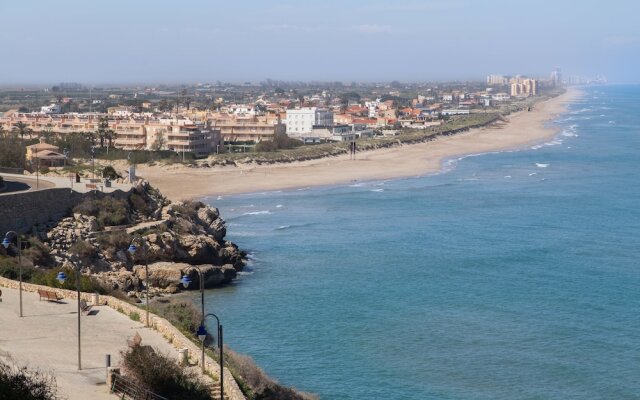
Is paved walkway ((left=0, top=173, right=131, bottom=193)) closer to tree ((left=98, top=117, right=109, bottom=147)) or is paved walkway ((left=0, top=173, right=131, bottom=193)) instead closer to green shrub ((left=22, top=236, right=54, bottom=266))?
green shrub ((left=22, top=236, right=54, bottom=266))

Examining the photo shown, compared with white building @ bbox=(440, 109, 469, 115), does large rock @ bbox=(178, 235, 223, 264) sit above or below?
below

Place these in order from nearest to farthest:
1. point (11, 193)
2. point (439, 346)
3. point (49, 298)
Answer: point (49, 298) < point (439, 346) < point (11, 193)

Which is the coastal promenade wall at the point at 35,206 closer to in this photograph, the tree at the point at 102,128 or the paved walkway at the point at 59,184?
the paved walkway at the point at 59,184

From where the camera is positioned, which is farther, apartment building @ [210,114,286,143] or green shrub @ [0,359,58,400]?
apartment building @ [210,114,286,143]

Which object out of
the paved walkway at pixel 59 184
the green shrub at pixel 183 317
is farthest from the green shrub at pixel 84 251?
the green shrub at pixel 183 317

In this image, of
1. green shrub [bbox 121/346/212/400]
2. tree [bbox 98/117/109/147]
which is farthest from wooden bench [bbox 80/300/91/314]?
tree [bbox 98/117/109/147]

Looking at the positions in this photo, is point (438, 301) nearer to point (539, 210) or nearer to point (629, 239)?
point (629, 239)

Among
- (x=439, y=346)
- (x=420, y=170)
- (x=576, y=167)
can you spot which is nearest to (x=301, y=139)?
(x=420, y=170)

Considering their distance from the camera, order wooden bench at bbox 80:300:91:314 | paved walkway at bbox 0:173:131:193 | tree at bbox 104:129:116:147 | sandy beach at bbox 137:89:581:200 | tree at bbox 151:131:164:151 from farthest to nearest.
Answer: tree at bbox 151:131:164:151 → tree at bbox 104:129:116:147 → sandy beach at bbox 137:89:581:200 → paved walkway at bbox 0:173:131:193 → wooden bench at bbox 80:300:91:314
